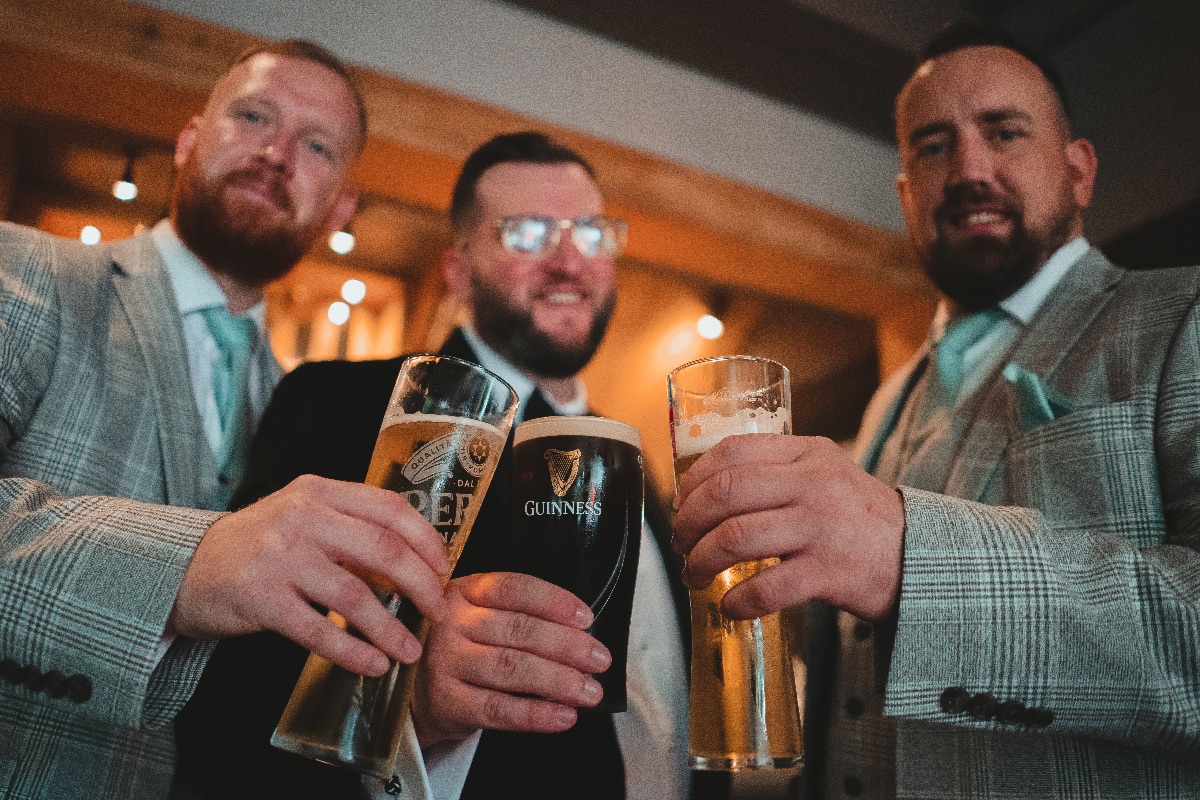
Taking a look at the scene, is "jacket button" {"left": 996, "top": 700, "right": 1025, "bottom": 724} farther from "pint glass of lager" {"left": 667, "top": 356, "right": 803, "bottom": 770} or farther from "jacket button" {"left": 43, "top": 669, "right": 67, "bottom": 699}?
"jacket button" {"left": 43, "top": 669, "right": 67, "bottom": 699}

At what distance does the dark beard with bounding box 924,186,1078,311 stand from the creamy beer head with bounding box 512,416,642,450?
1.12 m

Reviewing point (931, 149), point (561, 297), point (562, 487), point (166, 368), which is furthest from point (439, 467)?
point (931, 149)

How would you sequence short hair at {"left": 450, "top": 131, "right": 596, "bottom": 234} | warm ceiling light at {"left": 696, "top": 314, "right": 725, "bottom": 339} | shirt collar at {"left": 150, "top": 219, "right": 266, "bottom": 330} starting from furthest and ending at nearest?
1. warm ceiling light at {"left": 696, "top": 314, "right": 725, "bottom": 339}
2. short hair at {"left": 450, "top": 131, "right": 596, "bottom": 234}
3. shirt collar at {"left": 150, "top": 219, "right": 266, "bottom": 330}

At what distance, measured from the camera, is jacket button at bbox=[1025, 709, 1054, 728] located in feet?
2.93

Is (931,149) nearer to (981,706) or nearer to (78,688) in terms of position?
(981,706)

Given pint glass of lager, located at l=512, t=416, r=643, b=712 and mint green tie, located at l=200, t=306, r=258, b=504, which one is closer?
pint glass of lager, located at l=512, t=416, r=643, b=712

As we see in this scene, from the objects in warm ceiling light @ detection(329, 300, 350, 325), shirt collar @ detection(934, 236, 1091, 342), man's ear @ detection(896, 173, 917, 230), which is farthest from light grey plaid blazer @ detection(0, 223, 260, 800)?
warm ceiling light @ detection(329, 300, 350, 325)

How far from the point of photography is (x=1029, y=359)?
1.45m

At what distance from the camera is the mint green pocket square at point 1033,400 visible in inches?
51.3

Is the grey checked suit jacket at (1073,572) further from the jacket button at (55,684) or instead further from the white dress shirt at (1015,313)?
the jacket button at (55,684)

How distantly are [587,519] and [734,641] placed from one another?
0.22 m

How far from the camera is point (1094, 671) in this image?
0.90 metres

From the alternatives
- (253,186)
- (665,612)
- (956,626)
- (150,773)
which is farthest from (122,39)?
(956,626)

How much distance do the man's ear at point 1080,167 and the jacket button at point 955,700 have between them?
54.4 inches
